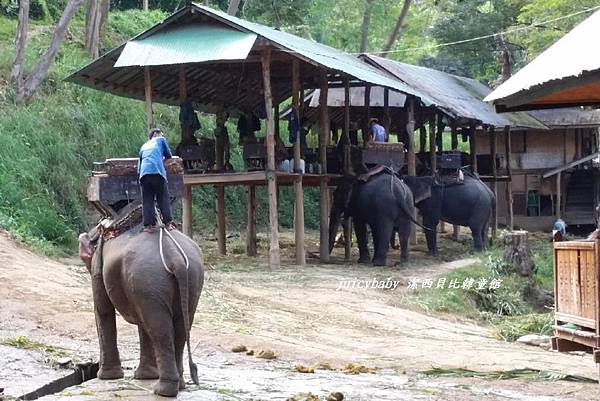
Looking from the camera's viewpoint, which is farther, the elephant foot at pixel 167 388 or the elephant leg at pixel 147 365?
the elephant leg at pixel 147 365

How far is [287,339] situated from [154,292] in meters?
4.36

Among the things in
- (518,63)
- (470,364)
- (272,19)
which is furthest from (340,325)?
(518,63)

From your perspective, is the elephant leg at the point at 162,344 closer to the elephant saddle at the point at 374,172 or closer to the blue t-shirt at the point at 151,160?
the blue t-shirt at the point at 151,160

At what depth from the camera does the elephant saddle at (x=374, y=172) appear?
20344mm

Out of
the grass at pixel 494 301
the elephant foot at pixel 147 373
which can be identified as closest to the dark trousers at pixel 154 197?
the elephant foot at pixel 147 373

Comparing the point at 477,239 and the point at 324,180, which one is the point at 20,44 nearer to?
the point at 324,180

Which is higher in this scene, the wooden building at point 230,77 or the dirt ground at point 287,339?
the wooden building at point 230,77

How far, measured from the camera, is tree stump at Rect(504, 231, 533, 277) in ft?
62.4

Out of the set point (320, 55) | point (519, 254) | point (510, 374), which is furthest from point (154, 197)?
point (519, 254)

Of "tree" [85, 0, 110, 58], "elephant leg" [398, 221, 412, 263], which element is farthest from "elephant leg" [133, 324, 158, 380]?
"tree" [85, 0, 110, 58]

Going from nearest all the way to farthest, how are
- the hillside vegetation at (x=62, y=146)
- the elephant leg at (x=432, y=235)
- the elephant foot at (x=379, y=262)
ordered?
the hillside vegetation at (x=62, y=146) < the elephant foot at (x=379, y=262) < the elephant leg at (x=432, y=235)

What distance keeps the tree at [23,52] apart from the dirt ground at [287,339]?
247 inches

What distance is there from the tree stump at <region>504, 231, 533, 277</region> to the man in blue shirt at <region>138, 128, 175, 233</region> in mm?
11589

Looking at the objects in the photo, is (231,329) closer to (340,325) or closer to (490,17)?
(340,325)
